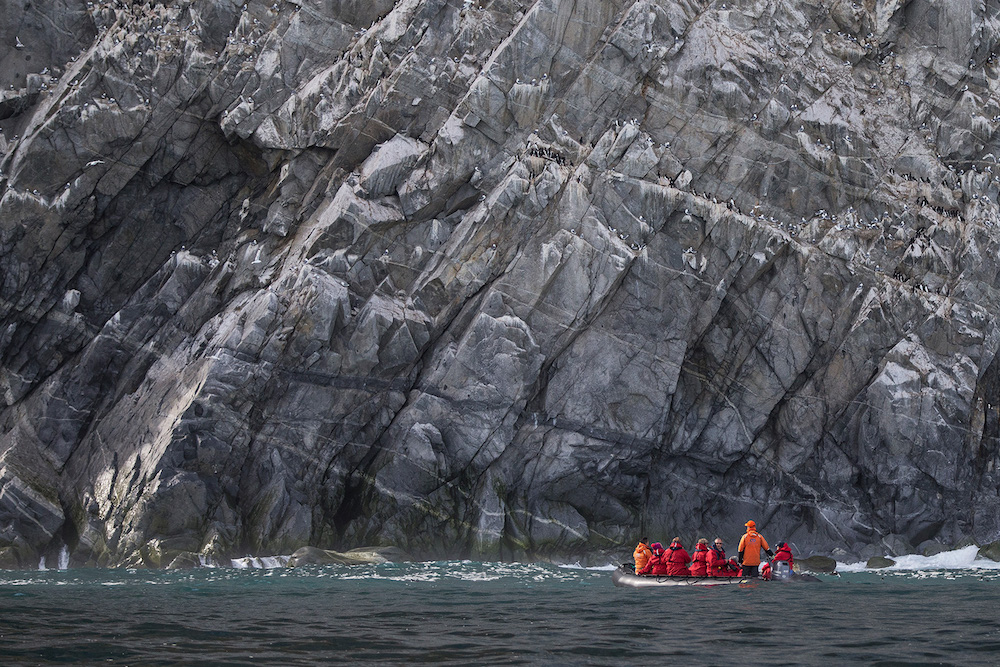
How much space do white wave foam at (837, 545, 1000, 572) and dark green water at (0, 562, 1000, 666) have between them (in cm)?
629

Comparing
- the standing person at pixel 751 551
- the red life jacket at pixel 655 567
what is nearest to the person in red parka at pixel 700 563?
the red life jacket at pixel 655 567

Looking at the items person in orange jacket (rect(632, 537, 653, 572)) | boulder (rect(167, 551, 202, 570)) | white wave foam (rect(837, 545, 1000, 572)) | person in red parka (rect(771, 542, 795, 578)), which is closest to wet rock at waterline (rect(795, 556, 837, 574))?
white wave foam (rect(837, 545, 1000, 572))

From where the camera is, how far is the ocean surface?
1268 cm

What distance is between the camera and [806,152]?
42.5 meters

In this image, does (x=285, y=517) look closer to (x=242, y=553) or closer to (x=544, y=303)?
(x=242, y=553)

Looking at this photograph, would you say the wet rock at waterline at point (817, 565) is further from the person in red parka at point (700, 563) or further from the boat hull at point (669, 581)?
the boat hull at point (669, 581)

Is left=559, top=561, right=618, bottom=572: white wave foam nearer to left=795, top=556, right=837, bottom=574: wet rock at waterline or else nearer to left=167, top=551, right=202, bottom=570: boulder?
left=795, top=556, right=837, bottom=574: wet rock at waterline

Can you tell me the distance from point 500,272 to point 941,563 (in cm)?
2159

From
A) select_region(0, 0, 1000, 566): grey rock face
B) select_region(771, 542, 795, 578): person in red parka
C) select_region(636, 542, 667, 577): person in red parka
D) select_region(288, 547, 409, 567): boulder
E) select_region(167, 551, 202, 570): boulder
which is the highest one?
select_region(0, 0, 1000, 566): grey rock face

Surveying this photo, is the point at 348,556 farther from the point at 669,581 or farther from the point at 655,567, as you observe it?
the point at 669,581

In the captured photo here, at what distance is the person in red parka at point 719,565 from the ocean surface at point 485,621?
4.52 ft

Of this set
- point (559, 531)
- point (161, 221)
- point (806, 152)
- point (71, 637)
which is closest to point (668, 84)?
point (806, 152)

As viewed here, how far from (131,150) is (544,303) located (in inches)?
791

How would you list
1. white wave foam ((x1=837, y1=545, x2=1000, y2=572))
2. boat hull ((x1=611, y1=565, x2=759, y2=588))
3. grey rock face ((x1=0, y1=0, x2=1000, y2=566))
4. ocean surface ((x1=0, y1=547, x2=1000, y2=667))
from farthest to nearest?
grey rock face ((x1=0, y1=0, x2=1000, y2=566)) < white wave foam ((x1=837, y1=545, x2=1000, y2=572)) < boat hull ((x1=611, y1=565, x2=759, y2=588)) < ocean surface ((x1=0, y1=547, x2=1000, y2=667))
